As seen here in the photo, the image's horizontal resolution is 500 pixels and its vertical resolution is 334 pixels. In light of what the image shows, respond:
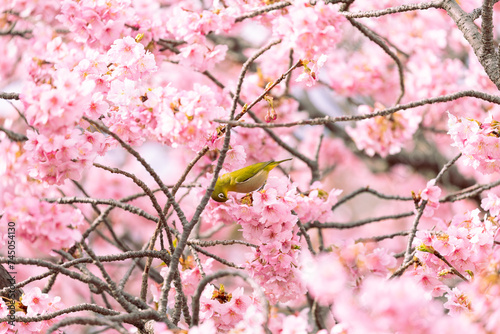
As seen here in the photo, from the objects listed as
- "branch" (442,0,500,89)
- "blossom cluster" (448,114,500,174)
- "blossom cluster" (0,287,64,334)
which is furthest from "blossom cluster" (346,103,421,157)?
"blossom cluster" (0,287,64,334)

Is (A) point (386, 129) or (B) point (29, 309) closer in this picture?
(B) point (29, 309)

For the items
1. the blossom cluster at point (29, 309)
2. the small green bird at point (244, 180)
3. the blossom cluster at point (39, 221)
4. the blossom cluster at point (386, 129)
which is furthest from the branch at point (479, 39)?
the blossom cluster at point (29, 309)

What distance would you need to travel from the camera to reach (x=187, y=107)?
1.72 meters

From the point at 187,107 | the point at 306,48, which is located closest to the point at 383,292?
the point at 187,107

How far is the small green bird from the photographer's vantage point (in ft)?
6.51

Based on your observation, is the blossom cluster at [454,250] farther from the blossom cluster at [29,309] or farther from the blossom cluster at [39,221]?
the blossom cluster at [29,309]

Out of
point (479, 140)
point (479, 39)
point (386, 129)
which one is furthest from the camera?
point (386, 129)

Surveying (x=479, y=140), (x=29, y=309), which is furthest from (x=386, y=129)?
(x=29, y=309)

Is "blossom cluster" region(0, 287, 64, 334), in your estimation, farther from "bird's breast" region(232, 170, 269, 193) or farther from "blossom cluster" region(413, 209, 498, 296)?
"blossom cluster" region(413, 209, 498, 296)

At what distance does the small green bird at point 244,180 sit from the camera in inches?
78.1

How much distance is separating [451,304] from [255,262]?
0.74 meters

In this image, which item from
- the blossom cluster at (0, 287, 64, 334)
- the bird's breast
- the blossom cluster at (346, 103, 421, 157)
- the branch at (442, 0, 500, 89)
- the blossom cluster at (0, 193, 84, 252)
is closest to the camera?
the blossom cluster at (0, 193, 84, 252)

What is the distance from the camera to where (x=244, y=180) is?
78.1 inches

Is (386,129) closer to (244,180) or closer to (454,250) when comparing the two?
(454,250)
